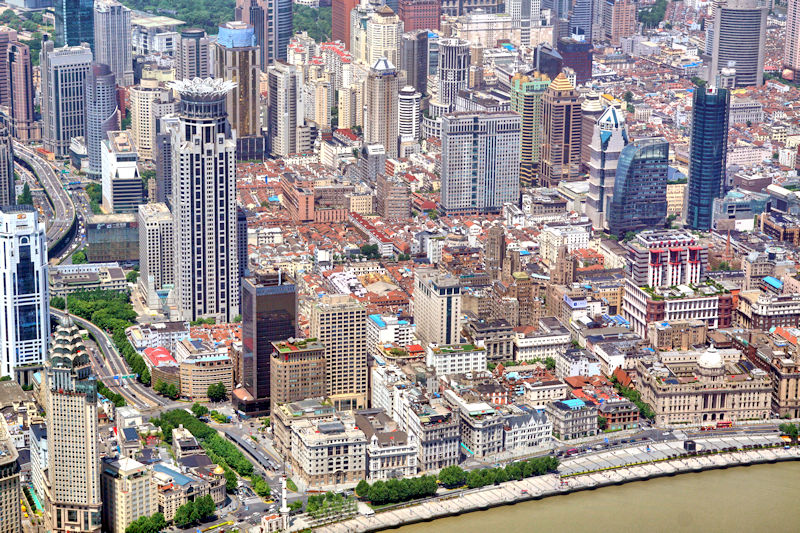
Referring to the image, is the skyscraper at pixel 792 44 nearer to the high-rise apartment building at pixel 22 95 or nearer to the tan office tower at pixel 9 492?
the high-rise apartment building at pixel 22 95

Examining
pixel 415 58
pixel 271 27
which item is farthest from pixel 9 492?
pixel 271 27

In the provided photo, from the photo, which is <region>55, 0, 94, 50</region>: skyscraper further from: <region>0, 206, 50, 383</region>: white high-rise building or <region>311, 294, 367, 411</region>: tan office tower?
<region>311, 294, 367, 411</region>: tan office tower

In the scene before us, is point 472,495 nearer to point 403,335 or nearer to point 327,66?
point 403,335

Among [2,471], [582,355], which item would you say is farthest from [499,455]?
[2,471]

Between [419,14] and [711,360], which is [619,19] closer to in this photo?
[419,14]

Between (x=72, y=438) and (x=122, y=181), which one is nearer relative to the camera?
(x=72, y=438)

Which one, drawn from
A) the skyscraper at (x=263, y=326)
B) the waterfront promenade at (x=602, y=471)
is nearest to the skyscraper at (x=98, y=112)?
the skyscraper at (x=263, y=326)

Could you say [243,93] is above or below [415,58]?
below
